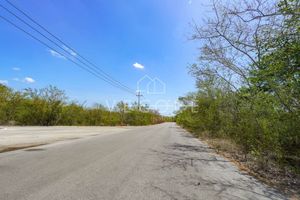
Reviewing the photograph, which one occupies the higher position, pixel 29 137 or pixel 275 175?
pixel 29 137

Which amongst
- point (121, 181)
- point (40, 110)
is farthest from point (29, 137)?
point (40, 110)

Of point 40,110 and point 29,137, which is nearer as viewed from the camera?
point 29,137

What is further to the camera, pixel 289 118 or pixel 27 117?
pixel 27 117

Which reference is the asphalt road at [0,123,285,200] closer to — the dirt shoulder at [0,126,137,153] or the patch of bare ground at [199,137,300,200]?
the patch of bare ground at [199,137,300,200]

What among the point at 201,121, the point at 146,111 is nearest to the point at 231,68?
the point at 201,121

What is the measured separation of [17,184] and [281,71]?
6.56m

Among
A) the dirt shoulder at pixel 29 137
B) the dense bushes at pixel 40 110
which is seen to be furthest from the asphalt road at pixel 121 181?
the dense bushes at pixel 40 110

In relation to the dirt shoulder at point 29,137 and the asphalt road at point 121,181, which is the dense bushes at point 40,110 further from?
the asphalt road at point 121,181

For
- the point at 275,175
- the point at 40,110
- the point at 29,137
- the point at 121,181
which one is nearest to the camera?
the point at 121,181

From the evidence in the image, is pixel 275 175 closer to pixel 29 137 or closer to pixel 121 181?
pixel 121 181

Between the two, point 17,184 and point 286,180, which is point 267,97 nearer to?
point 286,180

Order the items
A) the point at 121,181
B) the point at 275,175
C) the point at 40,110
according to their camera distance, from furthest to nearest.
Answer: the point at 40,110 < the point at 275,175 < the point at 121,181

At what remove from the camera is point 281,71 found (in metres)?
7.45

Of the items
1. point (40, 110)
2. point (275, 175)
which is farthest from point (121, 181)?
point (40, 110)
